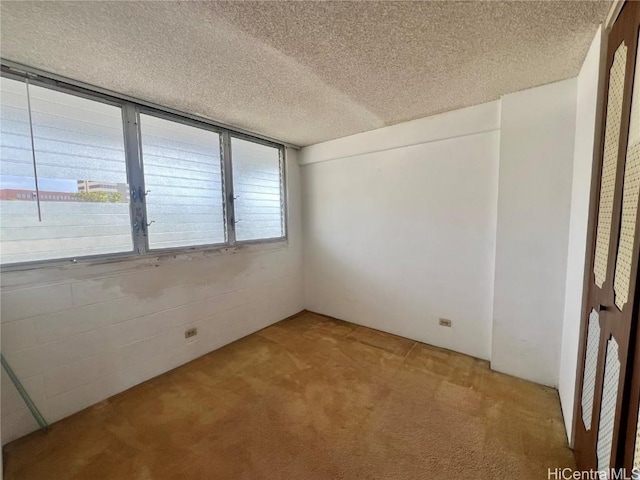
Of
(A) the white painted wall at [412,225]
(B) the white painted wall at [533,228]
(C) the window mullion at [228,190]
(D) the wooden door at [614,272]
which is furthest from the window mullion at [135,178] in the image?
(B) the white painted wall at [533,228]

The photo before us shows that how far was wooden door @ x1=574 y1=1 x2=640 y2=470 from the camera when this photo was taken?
0.88m

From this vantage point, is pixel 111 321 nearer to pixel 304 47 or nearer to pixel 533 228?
pixel 304 47

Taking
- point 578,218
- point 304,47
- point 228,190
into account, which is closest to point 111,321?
point 228,190

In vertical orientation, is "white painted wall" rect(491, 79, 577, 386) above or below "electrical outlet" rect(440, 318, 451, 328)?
above

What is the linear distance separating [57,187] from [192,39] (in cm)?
141

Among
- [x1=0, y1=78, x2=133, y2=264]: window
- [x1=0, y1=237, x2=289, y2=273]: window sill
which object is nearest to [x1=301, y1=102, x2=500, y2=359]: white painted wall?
[x1=0, y1=237, x2=289, y2=273]: window sill

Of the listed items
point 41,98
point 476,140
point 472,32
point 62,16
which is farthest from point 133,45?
point 476,140

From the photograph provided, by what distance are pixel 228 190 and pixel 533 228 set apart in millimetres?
2877

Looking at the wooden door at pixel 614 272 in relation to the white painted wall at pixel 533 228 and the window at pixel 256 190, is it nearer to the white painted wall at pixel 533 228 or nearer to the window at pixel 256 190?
the white painted wall at pixel 533 228

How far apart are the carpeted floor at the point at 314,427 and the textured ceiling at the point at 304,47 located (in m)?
2.35

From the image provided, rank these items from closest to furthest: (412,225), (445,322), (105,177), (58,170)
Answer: (58,170) < (105,177) < (445,322) < (412,225)

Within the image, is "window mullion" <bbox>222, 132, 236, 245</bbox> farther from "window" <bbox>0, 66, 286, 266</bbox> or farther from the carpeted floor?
the carpeted floor

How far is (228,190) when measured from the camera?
2883mm

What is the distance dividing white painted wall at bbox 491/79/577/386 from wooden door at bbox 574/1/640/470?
2.27ft
